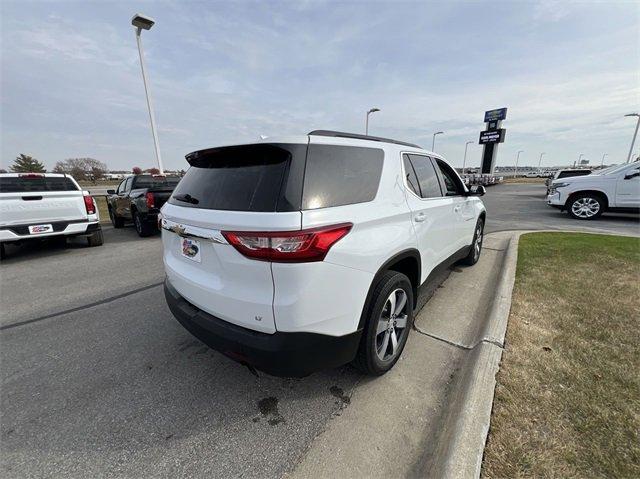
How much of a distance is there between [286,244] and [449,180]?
2.93 m

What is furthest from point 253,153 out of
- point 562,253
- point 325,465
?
point 562,253

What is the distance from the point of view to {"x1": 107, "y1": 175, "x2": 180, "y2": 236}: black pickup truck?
749 cm

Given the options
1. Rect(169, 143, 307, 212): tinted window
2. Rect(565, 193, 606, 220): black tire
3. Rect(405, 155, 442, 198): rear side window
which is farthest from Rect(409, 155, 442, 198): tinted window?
Rect(565, 193, 606, 220): black tire

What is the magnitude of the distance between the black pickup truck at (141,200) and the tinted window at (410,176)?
22.1 feet

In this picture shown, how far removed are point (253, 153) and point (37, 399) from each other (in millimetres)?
2477

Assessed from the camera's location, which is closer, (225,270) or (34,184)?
(225,270)

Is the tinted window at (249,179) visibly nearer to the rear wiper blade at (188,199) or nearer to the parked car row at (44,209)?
the rear wiper blade at (188,199)

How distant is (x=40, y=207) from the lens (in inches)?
220

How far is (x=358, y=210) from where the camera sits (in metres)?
1.99

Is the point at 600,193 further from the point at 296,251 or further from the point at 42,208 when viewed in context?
the point at 42,208

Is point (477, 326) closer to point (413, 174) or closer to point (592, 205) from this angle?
A: point (413, 174)

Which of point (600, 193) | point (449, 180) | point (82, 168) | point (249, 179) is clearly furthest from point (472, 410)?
point (82, 168)

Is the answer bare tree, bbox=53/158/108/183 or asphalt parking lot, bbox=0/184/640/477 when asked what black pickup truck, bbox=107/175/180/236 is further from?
bare tree, bbox=53/158/108/183

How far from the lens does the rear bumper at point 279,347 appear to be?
5.76 feet
